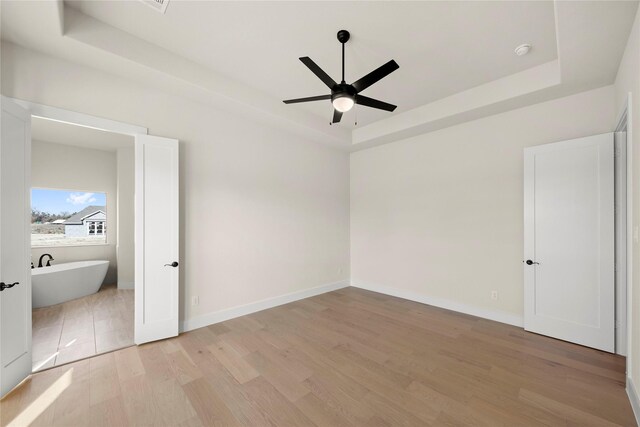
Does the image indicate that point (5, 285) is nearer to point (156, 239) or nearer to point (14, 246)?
point (14, 246)

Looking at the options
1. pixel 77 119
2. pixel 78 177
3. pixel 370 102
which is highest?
pixel 370 102

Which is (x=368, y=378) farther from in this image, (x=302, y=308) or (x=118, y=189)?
(x=118, y=189)

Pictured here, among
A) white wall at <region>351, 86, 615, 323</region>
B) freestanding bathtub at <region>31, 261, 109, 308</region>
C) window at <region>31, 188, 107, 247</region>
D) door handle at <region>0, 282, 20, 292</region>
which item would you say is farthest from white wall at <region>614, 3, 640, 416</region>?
window at <region>31, 188, 107, 247</region>

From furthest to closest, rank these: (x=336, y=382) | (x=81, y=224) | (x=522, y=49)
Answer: (x=81, y=224) < (x=522, y=49) < (x=336, y=382)

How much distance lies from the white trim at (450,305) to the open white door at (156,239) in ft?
11.7

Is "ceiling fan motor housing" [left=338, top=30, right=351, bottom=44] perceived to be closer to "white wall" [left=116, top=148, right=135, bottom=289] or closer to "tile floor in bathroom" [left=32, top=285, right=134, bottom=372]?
"tile floor in bathroom" [left=32, top=285, right=134, bottom=372]

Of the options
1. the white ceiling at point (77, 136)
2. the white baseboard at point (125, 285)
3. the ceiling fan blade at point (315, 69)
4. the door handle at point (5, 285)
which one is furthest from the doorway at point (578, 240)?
the white baseboard at point (125, 285)

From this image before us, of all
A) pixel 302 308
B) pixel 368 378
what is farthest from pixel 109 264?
pixel 368 378

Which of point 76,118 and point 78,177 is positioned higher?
point 76,118

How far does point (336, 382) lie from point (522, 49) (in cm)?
378

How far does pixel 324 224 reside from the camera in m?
5.20

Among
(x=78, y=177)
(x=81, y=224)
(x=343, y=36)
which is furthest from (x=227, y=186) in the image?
(x=81, y=224)

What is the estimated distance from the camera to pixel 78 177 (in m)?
5.44

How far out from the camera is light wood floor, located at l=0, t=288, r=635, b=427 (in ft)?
6.16
